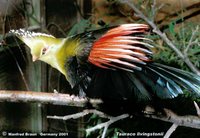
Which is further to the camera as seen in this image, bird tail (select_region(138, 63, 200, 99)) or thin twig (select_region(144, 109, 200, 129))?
thin twig (select_region(144, 109, 200, 129))

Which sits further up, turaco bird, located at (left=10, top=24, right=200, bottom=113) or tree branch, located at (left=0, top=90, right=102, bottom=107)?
turaco bird, located at (left=10, top=24, right=200, bottom=113)

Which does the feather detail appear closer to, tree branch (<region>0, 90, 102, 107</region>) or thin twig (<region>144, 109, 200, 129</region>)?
tree branch (<region>0, 90, 102, 107</region>)

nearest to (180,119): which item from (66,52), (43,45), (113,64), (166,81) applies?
(166,81)

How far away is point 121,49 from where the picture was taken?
6.11 ft

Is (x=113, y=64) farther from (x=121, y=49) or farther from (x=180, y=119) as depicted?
(x=180, y=119)

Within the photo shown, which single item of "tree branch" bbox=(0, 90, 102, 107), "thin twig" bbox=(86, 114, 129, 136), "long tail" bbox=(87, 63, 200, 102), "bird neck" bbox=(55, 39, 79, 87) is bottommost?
"thin twig" bbox=(86, 114, 129, 136)

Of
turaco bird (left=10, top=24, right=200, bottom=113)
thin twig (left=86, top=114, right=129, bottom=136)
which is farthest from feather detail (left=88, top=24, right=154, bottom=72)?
thin twig (left=86, top=114, right=129, bottom=136)

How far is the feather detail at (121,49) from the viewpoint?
1850 mm

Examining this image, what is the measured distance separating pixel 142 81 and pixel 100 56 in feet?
0.77

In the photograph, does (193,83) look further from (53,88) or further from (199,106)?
(53,88)

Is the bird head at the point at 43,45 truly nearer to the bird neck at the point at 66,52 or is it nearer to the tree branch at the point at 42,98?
the bird neck at the point at 66,52

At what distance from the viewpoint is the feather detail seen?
72.8 inches

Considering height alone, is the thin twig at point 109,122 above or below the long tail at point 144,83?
below

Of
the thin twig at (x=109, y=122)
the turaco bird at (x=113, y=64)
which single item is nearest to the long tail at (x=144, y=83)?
the turaco bird at (x=113, y=64)
